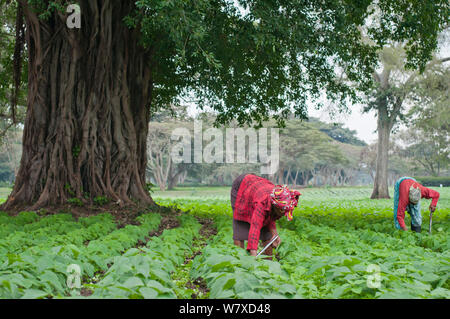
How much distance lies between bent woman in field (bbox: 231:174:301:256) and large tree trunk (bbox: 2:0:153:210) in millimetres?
7176

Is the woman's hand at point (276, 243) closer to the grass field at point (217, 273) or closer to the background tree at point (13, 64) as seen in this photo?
the grass field at point (217, 273)

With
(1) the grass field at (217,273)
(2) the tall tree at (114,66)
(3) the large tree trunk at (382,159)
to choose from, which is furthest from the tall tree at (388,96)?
(1) the grass field at (217,273)

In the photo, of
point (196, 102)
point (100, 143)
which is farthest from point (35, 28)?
point (196, 102)

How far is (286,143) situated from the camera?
49625mm

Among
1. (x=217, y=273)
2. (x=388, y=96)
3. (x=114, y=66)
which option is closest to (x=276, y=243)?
(x=217, y=273)

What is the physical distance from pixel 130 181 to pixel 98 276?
8350 millimetres

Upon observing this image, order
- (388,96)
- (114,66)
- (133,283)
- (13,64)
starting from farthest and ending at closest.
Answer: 1. (388,96)
2. (13,64)
3. (114,66)
4. (133,283)

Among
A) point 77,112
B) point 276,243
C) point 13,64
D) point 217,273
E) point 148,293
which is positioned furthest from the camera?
point 13,64

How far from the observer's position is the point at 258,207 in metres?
5.04

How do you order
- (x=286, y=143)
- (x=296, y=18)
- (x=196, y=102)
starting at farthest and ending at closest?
(x=286, y=143) < (x=196, y=102) < (x=296, y=18)

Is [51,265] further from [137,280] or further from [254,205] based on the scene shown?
[254,205]

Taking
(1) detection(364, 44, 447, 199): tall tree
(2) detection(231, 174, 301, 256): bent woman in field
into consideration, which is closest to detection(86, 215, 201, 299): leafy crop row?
(2) detection(231, 174, 301, 256): bent woman in field

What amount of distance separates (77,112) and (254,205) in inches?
342
